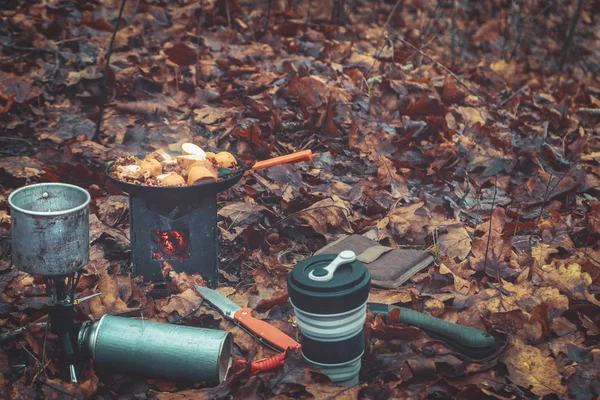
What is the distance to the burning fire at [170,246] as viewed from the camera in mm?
3051

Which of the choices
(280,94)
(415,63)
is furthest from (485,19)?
(280,94)

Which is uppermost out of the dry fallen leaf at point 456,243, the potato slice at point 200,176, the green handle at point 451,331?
the potato slice at point 200,176

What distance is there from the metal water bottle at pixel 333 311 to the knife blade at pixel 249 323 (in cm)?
18

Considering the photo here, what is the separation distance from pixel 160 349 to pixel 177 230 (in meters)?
0.75

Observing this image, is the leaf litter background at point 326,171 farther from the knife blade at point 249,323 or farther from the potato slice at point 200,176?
the potato slice at point 200,176

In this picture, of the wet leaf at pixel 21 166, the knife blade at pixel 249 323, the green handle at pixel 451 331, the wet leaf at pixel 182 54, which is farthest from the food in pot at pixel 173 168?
the wet leaf at pixel 182 54

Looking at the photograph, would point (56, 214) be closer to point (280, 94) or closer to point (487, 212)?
point (487, 212)

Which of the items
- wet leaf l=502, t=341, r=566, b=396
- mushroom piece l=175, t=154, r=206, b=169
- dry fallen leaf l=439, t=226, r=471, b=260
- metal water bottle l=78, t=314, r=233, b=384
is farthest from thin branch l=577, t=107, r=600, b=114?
metal water bottle l=78, t=314, r=233, b=384

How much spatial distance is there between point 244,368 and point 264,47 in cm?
421

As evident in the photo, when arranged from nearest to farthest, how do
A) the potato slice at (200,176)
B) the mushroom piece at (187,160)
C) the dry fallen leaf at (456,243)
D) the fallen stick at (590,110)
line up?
the potato slice at (200,176), the mushroom piece at (187,160), the dry fallen leaf at (456,243), the fallen stick at (590,110)

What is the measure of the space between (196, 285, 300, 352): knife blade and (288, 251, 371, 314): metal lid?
12.7 inches

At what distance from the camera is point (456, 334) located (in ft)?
8.05

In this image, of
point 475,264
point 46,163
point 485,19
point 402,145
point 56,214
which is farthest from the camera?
point 485,19

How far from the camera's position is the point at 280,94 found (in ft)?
16.5
